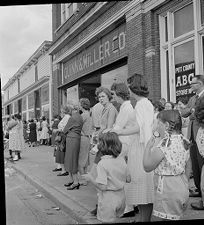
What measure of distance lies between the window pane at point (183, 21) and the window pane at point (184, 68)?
0.28m

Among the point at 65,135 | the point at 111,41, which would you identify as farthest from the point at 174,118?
the point at 111,41

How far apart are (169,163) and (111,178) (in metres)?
0.77

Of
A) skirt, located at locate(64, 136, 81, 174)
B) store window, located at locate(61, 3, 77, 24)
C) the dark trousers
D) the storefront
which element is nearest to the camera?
the dark trousers

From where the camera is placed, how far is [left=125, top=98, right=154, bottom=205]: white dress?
135 inches

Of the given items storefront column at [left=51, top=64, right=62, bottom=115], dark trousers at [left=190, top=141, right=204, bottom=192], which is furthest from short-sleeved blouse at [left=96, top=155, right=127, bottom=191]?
storefront column at [left=51, top=64, right=62, bottom=115]

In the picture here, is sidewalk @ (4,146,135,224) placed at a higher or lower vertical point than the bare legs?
lower

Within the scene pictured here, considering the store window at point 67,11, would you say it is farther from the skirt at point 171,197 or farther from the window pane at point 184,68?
the skirt at point 171,197

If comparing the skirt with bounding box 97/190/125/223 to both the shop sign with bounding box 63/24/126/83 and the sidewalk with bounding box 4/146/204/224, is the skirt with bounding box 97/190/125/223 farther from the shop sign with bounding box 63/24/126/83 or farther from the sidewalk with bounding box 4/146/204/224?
the shop sign with bounding box 63/24/126/83

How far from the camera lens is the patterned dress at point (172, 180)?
283cm

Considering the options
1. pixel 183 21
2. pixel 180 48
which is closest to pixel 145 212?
pixel 180 48

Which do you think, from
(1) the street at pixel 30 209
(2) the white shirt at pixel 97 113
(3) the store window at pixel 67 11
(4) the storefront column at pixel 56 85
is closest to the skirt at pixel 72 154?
(1) the street at pixel 30 209

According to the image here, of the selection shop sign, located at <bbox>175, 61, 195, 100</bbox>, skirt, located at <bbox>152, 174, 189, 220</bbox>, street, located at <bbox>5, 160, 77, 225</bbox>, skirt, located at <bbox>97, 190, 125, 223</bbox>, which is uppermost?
shop sign, located at <bbox>175, 61, 195, 100</bbox>

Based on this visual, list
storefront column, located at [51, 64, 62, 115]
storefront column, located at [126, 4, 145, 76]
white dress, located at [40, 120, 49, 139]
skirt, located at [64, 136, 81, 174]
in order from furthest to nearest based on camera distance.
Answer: storefront column, located at [51, 64, 62, 115] → white dress, located at [40, 120, 49, 139] → storefront column, located at [126, 4, 145, 76] → skirt, located at [64, 136, 81, 174]

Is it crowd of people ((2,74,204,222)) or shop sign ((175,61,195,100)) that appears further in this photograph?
shop sign ((175,61,195,100))
